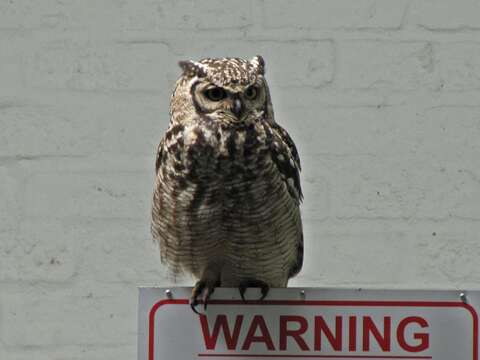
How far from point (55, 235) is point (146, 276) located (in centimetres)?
22

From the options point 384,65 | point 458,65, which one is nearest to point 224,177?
point 384,65

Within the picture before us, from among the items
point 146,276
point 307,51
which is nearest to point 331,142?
point 307,51

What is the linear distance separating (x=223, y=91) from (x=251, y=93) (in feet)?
0.17

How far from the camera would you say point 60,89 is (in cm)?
198

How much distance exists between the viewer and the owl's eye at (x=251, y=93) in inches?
63.5

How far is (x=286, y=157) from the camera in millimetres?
1713

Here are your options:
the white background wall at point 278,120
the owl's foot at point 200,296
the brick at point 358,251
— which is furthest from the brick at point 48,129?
the owl's foot at point 200,296

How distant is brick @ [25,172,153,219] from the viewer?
1946mm

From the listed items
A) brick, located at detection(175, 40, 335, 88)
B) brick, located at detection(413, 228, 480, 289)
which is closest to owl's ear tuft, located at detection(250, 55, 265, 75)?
brick, located at detection(175, 40, 335, 88)

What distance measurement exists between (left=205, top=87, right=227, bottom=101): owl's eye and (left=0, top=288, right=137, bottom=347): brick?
505 millimetres

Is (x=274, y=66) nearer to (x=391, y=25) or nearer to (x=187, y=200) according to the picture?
(x=391, y=25)

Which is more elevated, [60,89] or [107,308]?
[60,89]

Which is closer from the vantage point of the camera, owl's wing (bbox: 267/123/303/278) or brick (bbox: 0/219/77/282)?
owl's wing (bbox: 267/123/303/278)

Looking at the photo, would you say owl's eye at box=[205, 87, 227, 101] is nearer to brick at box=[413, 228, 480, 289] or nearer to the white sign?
the white sign
